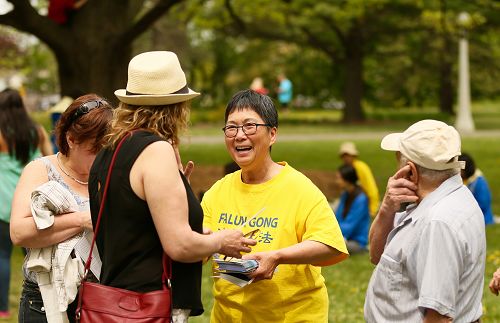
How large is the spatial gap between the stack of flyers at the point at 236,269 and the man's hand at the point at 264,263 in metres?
0.03

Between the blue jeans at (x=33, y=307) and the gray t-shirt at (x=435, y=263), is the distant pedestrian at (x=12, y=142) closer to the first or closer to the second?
the blue jeans at (x=33, y=307)

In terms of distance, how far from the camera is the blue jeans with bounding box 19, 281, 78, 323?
4438 mm

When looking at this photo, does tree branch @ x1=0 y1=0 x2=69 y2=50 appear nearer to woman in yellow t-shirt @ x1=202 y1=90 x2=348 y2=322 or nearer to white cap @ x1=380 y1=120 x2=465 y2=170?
woman in yellow t-shirt @ x1=202 y1=90 x2=348 y2=322

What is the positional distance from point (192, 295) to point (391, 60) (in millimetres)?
44820

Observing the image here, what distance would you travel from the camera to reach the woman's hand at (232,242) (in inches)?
151

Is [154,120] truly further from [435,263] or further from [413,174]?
[435,263]

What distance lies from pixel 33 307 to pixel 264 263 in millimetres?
1164

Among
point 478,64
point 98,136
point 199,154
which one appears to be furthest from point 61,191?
point 478,64

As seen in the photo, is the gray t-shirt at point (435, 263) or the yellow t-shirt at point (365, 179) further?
the yellow t-shirt at point (365, 179)

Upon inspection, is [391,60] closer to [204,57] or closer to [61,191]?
[204,57]

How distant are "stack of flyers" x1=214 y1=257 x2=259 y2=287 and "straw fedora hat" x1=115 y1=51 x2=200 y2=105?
29.9 inches

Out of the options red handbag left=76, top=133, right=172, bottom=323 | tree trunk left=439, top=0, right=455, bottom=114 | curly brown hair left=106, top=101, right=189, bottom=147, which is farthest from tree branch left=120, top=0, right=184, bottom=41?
tree trunk left=439, top=0, right=455, bottom=114

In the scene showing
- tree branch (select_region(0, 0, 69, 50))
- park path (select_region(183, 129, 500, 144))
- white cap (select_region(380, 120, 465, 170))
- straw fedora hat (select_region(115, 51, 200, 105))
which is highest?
tree branch (select_region(0, 0, 69, 50))

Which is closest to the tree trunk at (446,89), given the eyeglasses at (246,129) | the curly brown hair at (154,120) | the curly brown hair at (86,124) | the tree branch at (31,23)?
the tree branch at (31,23)
